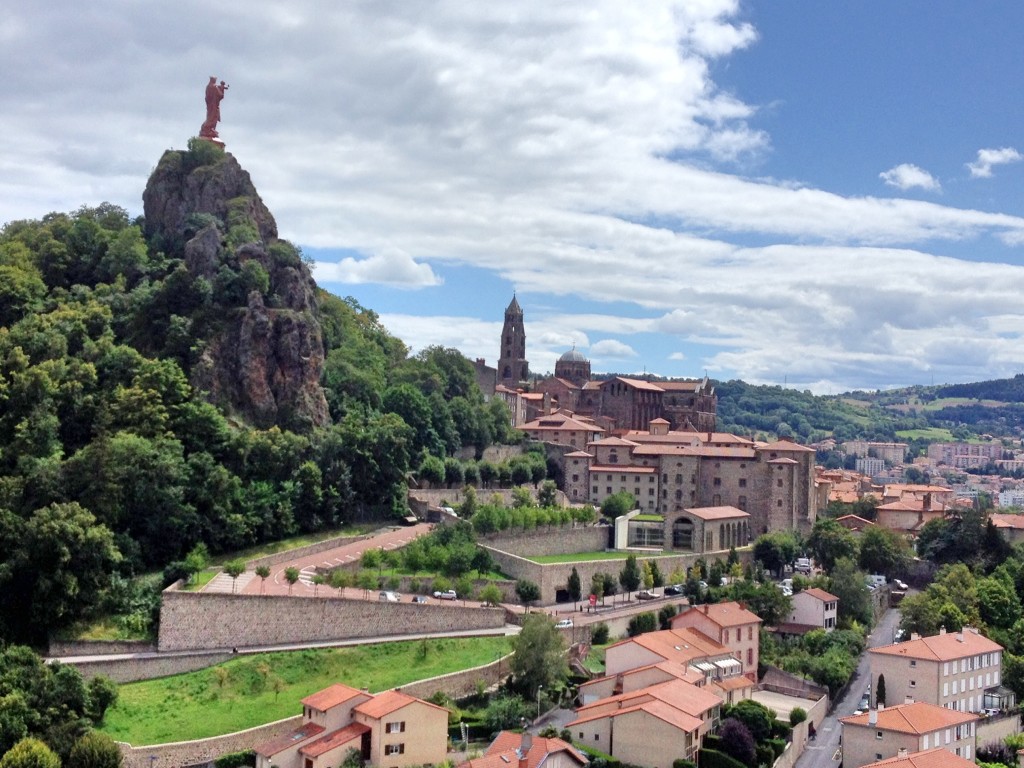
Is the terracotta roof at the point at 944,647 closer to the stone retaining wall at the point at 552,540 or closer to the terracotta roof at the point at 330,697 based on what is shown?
the stone retaining wall at the point at 552,540

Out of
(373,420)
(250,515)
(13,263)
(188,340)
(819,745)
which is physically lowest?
(819,745)

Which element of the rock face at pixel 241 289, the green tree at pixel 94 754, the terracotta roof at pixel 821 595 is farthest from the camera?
the rock face at pixel 241 289

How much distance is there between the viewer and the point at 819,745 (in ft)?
148

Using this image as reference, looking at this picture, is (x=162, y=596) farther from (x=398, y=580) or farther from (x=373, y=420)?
(x=373, y=420)

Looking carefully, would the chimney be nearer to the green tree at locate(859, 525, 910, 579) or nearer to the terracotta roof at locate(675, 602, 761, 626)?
the terracotta roof at locate(675, 602, 761, 626)

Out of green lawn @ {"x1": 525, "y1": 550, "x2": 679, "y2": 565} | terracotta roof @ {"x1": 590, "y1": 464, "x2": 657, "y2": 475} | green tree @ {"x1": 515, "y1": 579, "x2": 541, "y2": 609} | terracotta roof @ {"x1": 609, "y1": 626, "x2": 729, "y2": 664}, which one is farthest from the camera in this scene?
terracotta roof @ {"x1": 590, "y1": 464, "x2": 657, "y2": 475}

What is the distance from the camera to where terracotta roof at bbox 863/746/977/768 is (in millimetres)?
37312

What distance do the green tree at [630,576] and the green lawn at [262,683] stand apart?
1202 centimetres

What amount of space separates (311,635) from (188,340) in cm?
2056

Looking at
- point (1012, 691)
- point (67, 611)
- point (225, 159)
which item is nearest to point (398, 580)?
point (67, 611)

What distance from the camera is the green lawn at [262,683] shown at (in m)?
39.2

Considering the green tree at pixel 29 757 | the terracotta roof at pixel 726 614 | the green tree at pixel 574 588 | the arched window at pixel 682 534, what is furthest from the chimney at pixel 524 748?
the arched window at pixel 682 534

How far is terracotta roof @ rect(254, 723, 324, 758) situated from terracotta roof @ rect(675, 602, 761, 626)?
19.5 metres

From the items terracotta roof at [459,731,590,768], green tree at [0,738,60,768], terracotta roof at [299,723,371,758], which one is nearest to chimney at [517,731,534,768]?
terracotta roof at [459,731,590,768]
